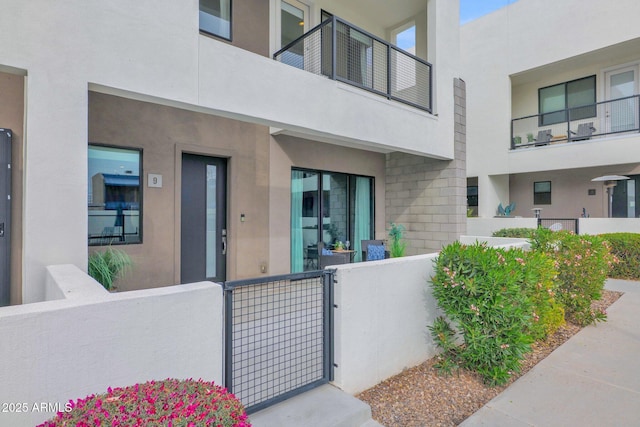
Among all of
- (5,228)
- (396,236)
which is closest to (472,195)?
(396,236)

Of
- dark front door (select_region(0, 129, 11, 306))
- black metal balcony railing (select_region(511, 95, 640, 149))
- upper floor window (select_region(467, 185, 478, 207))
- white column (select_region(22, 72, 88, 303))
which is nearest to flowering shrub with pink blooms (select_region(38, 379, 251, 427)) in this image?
white column (select_region(22, 72, 88, 303))

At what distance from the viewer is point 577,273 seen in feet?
17.0

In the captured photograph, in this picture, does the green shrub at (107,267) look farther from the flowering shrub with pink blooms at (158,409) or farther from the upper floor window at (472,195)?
the upper floor window at (472,195)

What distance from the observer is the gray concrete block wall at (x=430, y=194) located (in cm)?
809

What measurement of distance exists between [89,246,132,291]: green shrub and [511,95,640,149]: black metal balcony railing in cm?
1307

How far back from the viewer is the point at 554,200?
43.1 ft

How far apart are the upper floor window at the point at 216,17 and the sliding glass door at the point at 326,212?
295 cm

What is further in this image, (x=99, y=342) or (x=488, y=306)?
(x=488, y=306)

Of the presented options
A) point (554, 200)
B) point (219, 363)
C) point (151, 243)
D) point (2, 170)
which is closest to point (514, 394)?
point (219, 363)

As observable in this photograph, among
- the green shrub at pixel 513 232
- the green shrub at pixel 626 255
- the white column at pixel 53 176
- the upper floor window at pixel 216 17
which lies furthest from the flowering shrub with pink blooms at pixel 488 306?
the green shrub at pixel 513 232

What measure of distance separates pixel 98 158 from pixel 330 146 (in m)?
4.65

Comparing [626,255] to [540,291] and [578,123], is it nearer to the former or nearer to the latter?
[578,123]

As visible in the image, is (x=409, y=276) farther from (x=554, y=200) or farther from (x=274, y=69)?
(x=554, y=200)

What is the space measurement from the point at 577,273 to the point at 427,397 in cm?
355
